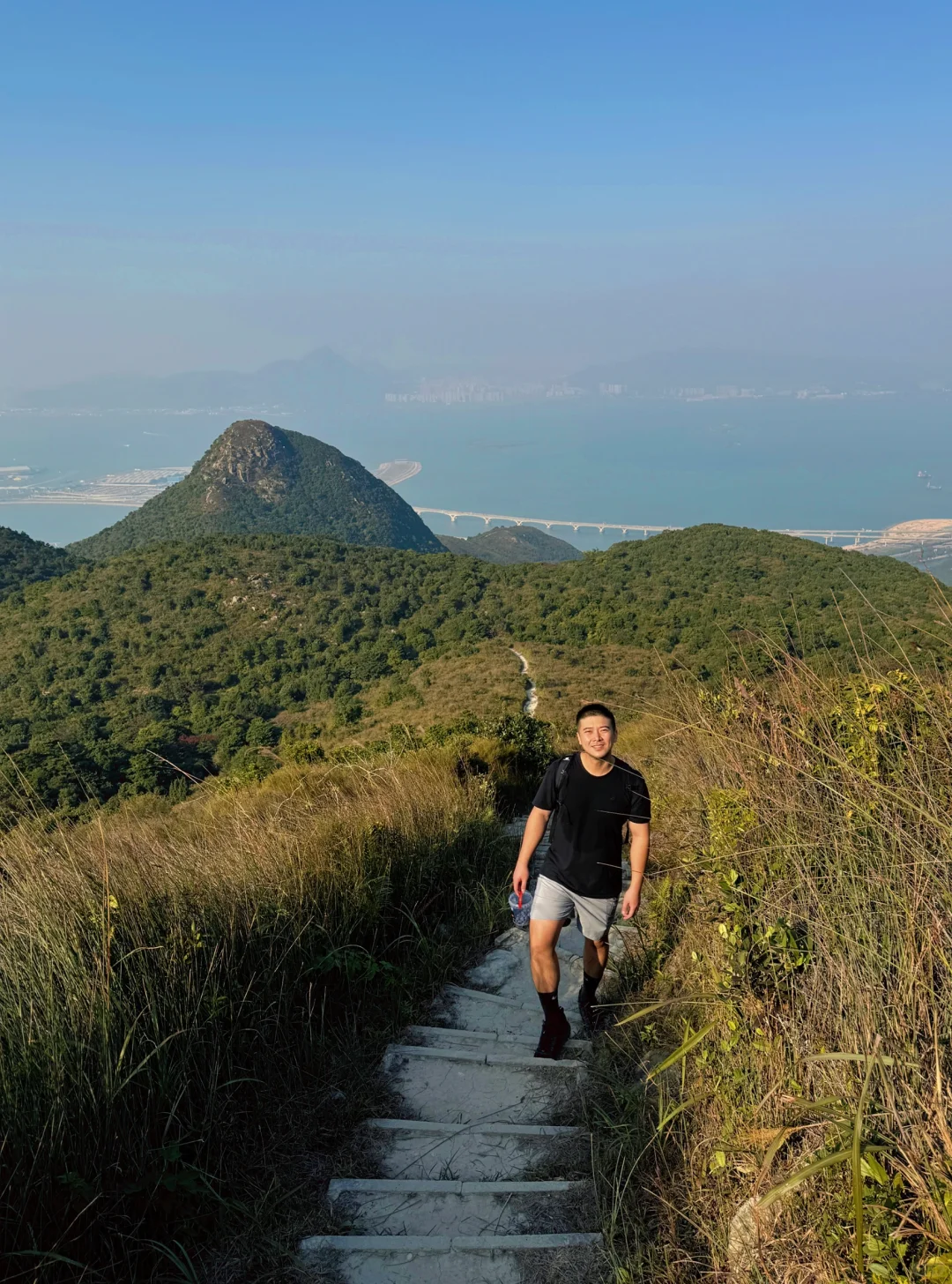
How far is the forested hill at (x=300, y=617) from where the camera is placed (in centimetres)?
3647

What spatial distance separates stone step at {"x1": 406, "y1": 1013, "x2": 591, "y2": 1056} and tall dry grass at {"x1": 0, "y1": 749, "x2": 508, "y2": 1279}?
0.23m

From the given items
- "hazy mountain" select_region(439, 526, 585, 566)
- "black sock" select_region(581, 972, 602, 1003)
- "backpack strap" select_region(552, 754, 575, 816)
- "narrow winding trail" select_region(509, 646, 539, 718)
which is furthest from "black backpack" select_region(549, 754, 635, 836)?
"hazy mountain" select_region(439, 526, 585, 566)

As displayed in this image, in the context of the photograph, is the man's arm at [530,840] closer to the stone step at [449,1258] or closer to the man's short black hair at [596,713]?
the man's short black hair at [596,713]

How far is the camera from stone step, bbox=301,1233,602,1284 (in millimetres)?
2229

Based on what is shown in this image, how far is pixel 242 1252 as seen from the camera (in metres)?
2.42

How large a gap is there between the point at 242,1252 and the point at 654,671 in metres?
33.2

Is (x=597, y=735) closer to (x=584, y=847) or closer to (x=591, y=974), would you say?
(x=584, y=847)

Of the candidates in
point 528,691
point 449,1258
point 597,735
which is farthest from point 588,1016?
point 528,691

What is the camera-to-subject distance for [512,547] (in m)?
103

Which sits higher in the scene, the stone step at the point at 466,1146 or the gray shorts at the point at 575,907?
the gray shorts at the point at 575,907

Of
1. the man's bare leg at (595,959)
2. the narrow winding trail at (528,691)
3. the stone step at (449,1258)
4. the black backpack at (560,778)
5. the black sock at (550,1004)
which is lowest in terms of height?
the narrow winding trail at (528,691)

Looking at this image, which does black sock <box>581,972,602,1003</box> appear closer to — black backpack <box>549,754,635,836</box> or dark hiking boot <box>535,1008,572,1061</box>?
dark hiking boot <box>535,1008,572,1061</box>

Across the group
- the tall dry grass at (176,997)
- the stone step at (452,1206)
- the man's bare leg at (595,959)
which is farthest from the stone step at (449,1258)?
the man's bare leg at (595,959)

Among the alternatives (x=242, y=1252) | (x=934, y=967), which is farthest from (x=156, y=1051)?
(x=934, y=967)
